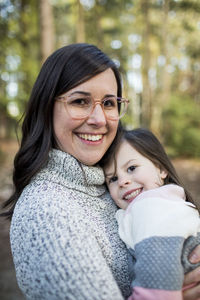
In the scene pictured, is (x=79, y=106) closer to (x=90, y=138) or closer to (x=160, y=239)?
(x=90, y=138)

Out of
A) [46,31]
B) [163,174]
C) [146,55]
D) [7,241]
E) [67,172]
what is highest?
[146,55]

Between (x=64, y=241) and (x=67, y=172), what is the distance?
18.7 inches

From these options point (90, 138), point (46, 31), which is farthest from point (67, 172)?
point (46, 31)

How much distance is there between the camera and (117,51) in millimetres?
15984

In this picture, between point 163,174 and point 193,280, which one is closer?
point 193,280

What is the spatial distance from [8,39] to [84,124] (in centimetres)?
661

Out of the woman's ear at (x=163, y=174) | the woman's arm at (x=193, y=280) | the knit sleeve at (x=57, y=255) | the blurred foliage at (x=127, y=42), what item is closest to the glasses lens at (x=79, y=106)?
the knit sleeve at (x=57, y=255)

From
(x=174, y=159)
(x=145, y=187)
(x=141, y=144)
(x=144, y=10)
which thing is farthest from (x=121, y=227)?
(x=144, y=10)

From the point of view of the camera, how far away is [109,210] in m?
1.76

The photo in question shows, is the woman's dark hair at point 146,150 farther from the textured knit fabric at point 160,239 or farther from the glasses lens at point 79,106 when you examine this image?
the glasses lens at point 79,106

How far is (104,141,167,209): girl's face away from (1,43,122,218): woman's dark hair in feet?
1.58

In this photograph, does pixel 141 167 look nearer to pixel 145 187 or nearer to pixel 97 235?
pixel 145 187

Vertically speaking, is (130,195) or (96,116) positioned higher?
(96,116)

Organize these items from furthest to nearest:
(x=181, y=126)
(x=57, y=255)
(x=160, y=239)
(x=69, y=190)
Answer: (x=181, y=126)
(x=69, y=190)
(x=160, y=239)
(x=57, y=255)
